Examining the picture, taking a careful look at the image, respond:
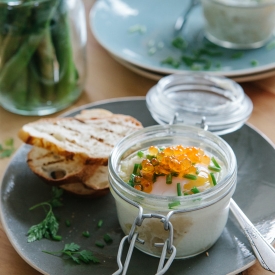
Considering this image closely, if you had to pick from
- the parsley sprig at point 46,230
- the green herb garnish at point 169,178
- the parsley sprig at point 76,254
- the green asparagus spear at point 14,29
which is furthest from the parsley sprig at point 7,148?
the green herb garnish at point 169,178

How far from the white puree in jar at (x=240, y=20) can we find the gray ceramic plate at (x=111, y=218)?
50cm

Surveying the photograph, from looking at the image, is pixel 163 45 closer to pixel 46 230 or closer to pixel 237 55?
pixel 237 55

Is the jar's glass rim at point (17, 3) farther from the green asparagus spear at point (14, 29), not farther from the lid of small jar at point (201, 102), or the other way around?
the lid of small jar at point (201, 102)

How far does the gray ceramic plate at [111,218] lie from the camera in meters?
1.04

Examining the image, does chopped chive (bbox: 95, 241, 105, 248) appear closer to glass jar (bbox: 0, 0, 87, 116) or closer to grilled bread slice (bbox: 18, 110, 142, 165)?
grilled bread slice (bbox: 18, 110, 142, 165)

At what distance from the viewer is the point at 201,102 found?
1.55 meters

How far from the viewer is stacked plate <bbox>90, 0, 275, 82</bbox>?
1721mm

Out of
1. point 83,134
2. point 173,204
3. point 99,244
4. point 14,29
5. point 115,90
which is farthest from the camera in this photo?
point 115,90

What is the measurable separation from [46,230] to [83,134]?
0.33 meters

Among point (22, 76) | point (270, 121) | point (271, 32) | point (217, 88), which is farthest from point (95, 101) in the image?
point (271, 32)

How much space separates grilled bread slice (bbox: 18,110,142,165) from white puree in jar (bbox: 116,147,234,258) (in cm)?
23

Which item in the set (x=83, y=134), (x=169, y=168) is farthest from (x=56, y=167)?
(x=169, y=168)

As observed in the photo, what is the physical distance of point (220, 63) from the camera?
1750 millimetres

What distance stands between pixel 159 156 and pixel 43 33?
66cm
